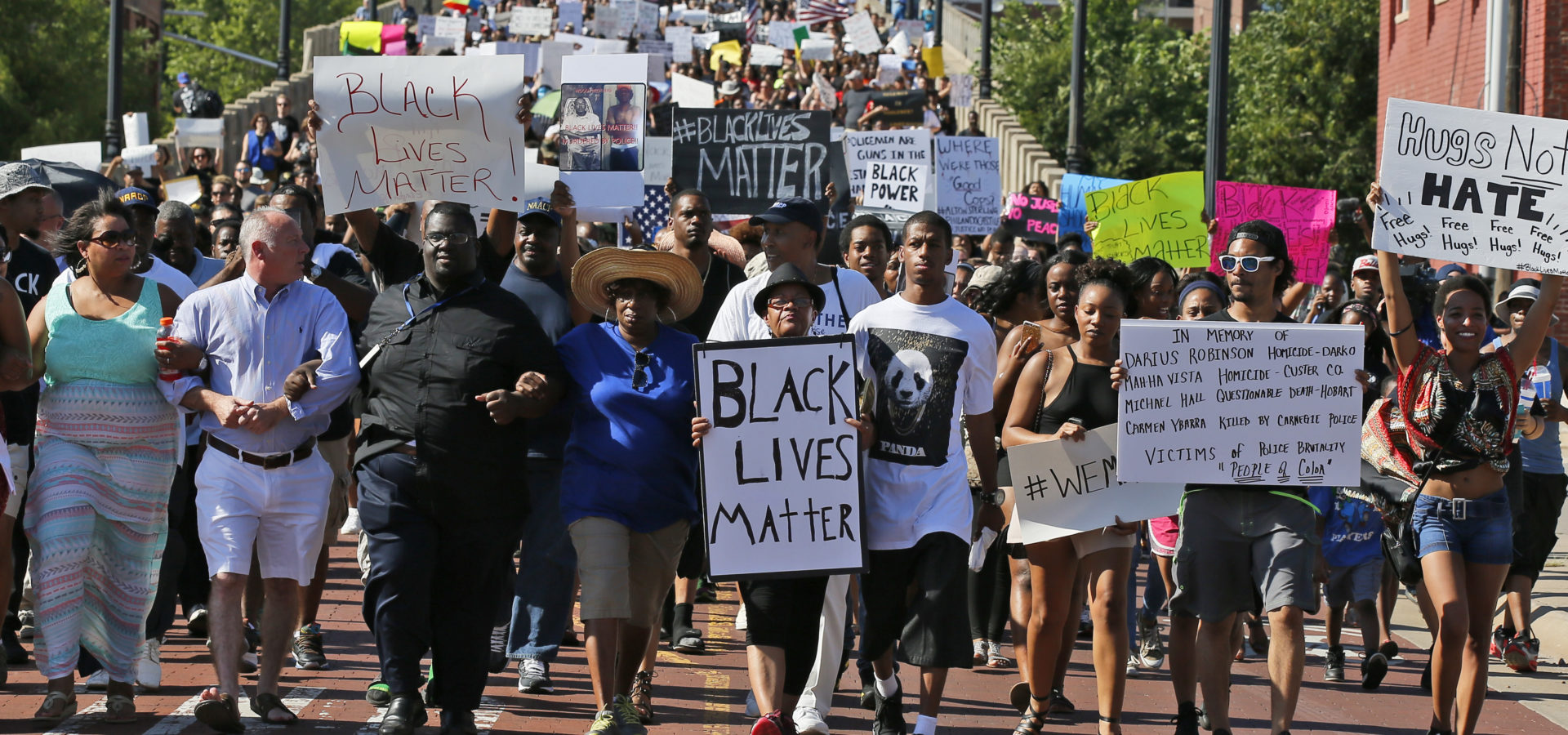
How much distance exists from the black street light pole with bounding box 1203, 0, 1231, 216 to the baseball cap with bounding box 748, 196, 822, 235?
8.39m

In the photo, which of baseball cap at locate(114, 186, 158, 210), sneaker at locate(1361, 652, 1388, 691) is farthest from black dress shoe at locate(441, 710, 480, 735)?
sneaker at locate(1361, 652, 1388, 691)

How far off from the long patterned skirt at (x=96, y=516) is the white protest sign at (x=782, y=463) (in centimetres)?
226

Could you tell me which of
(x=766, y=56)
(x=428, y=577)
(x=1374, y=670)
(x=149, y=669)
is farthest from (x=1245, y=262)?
(x=766, y=56)

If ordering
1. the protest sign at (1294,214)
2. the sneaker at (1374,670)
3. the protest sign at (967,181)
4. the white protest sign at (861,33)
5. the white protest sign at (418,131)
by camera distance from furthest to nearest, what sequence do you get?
the white protest sign at (861,33), the protest sign at (967,181), the protest sign at (1294,214), the sneaker at (1374,670), the white protest sign at (418,131)

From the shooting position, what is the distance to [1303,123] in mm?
35781

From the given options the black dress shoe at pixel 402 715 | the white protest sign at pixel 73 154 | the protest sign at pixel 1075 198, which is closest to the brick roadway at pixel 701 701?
the black dress shoe at pixel 402 715

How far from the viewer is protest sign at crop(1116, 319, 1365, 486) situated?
7.24 metres

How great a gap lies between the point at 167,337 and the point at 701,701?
2.74 m

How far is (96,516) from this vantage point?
7.32m

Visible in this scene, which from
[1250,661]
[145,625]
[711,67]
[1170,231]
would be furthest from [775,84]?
[145,625]

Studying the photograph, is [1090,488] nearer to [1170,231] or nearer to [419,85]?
[419,85]

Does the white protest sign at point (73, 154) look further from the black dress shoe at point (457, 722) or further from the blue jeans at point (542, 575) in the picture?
the black dress shoe at point (457, 722)

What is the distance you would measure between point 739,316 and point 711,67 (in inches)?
1197

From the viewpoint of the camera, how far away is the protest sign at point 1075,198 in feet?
57.8
